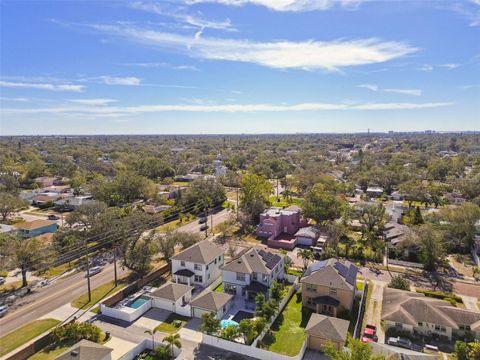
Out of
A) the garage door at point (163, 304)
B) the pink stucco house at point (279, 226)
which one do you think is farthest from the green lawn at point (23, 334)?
the pink stucco house at point (279, 226)

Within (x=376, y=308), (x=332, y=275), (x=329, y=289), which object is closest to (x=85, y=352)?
(x=329, y=289)

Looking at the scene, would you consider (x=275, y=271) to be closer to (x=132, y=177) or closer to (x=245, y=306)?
(x=245, y=306)

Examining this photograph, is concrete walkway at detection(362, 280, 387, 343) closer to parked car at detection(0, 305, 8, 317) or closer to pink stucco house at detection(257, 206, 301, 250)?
pink stucco house at detection(257, 206, 301, 250)

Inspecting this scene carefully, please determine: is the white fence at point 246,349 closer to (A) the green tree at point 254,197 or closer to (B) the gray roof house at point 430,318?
(B) the gray roof house at point 430,318

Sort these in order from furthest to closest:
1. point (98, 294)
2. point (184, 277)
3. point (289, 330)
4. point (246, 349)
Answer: point (184, 277)
point (98, 294)
point (289, 330)
point (246, 349)

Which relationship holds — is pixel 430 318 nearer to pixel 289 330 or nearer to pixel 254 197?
pixel 289 330

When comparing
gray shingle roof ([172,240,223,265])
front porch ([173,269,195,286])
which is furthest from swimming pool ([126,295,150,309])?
gray shingle roof ([172,240,223,265])
